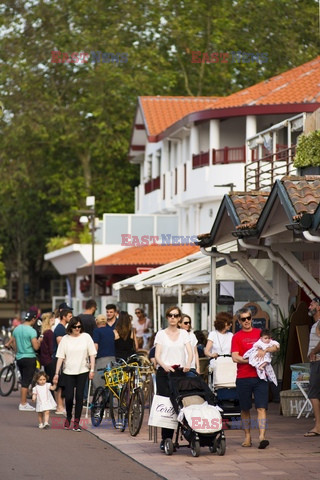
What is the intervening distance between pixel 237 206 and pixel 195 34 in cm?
4481

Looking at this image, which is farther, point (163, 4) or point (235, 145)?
point (163, 4)

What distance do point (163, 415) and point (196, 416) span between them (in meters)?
0.62

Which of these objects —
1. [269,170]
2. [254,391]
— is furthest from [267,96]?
[254,391]

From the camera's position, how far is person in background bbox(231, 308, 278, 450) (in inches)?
611

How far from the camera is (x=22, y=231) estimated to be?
79562 mm

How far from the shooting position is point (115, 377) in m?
18.6

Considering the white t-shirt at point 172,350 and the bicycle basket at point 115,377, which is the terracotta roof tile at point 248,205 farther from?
the white t-shirt at point 172,350

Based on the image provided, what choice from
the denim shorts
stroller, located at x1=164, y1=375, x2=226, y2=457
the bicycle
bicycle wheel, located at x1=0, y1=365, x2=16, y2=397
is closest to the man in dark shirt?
the bicycle

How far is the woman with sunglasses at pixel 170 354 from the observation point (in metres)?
15.2

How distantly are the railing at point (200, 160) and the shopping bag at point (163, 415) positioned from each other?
94.6 ft

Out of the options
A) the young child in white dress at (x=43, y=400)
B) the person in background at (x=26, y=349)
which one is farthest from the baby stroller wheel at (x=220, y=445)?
the person in background at (x=26, y=349)

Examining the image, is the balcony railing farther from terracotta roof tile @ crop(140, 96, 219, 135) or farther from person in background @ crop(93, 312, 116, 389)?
person in background @ crop(93, 312, 116, 389)

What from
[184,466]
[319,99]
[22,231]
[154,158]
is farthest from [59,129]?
[184,466]

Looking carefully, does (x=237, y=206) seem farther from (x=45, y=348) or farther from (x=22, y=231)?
(x=22, y=231)
